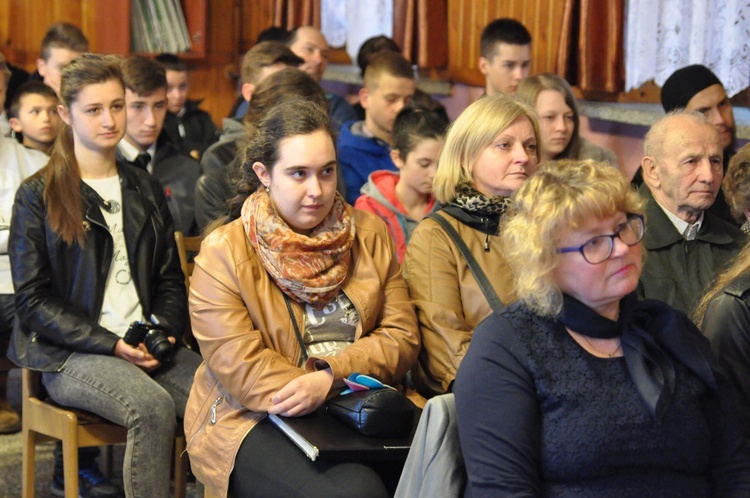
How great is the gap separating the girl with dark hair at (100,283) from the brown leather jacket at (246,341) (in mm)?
361

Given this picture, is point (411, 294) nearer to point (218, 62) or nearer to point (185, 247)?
point (185, 247)

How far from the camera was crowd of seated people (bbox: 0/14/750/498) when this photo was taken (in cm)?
204

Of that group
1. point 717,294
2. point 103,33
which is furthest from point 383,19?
point 717,294

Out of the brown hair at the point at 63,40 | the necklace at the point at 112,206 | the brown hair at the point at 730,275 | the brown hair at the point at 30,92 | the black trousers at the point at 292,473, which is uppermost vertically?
the brown hair at the point at 63,40

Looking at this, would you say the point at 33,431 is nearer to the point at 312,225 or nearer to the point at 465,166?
the point at 312,225

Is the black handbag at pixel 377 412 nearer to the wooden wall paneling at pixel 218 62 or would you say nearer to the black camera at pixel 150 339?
the black camera at pixel 150 339

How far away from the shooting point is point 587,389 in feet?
6.64

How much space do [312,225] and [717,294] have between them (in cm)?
102

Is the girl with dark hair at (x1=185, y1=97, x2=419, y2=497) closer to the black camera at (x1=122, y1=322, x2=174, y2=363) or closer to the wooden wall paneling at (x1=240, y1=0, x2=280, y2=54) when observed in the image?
the black camera at (x1=122, y1=322, x2=174, y2=363)

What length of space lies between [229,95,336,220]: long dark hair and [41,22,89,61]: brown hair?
9.31 feet

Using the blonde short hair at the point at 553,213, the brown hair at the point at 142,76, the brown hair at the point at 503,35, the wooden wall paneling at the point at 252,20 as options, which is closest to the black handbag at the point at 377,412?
the blonde short hair at the point at 553,213

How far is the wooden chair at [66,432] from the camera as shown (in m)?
2.96

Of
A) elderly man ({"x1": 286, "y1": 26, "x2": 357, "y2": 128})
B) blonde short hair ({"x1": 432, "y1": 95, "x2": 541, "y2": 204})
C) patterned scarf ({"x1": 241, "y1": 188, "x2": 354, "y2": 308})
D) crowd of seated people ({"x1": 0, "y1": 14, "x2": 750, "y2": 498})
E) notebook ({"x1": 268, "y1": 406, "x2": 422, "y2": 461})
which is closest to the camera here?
crowd of seated people ({"x1": 0, "y1": 14, "x2": 750, "y2": 498})

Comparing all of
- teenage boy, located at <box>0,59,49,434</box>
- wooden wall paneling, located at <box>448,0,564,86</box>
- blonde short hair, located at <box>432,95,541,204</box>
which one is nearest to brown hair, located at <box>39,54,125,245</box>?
teenage boy, located at <box>0,59,49,434</box>
